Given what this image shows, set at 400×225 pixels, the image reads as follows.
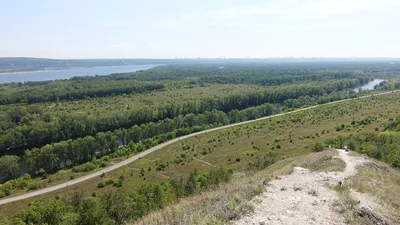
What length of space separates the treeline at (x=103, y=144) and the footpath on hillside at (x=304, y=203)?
7072 cm

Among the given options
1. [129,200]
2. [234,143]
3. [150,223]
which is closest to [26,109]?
[234,143]

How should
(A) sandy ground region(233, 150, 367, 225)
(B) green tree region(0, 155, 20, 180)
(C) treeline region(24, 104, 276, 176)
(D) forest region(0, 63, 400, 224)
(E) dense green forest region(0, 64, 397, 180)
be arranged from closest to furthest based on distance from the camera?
(A) sandy ground region(233, 150, 367, 225) < (D) forest region(0, 63, 400, 224) < (B) green tree region(0, 155, 20, 180) < (C) treeline region(24, 104, 276, 176) < (E) dense green forest region(0, 64, 397, 180)

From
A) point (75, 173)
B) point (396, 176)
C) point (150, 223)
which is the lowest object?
point (75, 173)

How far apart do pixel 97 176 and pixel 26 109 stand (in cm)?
8754

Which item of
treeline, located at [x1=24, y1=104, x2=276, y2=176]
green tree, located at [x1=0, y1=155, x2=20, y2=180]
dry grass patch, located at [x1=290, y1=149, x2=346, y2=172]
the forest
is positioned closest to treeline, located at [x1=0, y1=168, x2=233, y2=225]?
the forest

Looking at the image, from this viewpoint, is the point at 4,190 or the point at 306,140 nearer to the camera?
the point at 4,190

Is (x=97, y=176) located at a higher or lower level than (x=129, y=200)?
lower

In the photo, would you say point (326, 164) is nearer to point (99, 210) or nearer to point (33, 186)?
point (99, 210)

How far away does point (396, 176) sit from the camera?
22.6 m

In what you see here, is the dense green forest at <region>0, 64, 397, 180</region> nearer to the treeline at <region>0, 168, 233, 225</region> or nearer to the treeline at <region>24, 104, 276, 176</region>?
the treeline at <region>24, 104, 276, 176</region>

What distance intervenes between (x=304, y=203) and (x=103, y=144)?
3128 inches

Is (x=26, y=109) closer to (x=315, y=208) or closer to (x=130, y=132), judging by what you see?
(x=130, y=132)

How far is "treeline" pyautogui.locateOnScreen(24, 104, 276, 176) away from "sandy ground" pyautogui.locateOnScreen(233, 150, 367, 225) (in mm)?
70181

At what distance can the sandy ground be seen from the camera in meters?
12.7
